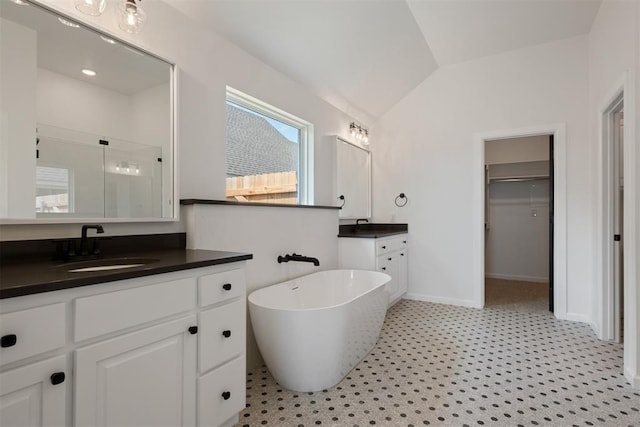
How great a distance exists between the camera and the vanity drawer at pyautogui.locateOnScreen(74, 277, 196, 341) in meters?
1.05

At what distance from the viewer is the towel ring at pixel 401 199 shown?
4176mm

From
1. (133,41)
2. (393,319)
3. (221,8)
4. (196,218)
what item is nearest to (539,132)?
(393,319)

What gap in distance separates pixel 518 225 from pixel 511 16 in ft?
11.2

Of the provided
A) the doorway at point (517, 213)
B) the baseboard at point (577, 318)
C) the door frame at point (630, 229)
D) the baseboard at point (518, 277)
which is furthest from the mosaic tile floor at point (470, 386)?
the baseboard at point (518, 277)

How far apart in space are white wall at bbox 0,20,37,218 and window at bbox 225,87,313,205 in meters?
1.18

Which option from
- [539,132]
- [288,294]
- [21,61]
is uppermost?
[539,132]

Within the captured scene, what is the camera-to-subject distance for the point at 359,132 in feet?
13.3

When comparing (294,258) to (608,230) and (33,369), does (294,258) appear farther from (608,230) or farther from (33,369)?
(608,230)

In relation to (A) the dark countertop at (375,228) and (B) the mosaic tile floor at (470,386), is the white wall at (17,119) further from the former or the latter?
(A) the dark countertop at (375,228)

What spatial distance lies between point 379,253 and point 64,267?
264cm

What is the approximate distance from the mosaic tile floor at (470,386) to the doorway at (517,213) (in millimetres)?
2224

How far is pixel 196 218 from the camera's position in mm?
1954

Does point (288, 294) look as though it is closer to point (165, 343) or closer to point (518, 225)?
point (165, 343)

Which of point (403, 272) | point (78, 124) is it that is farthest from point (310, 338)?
point (403, 272)
